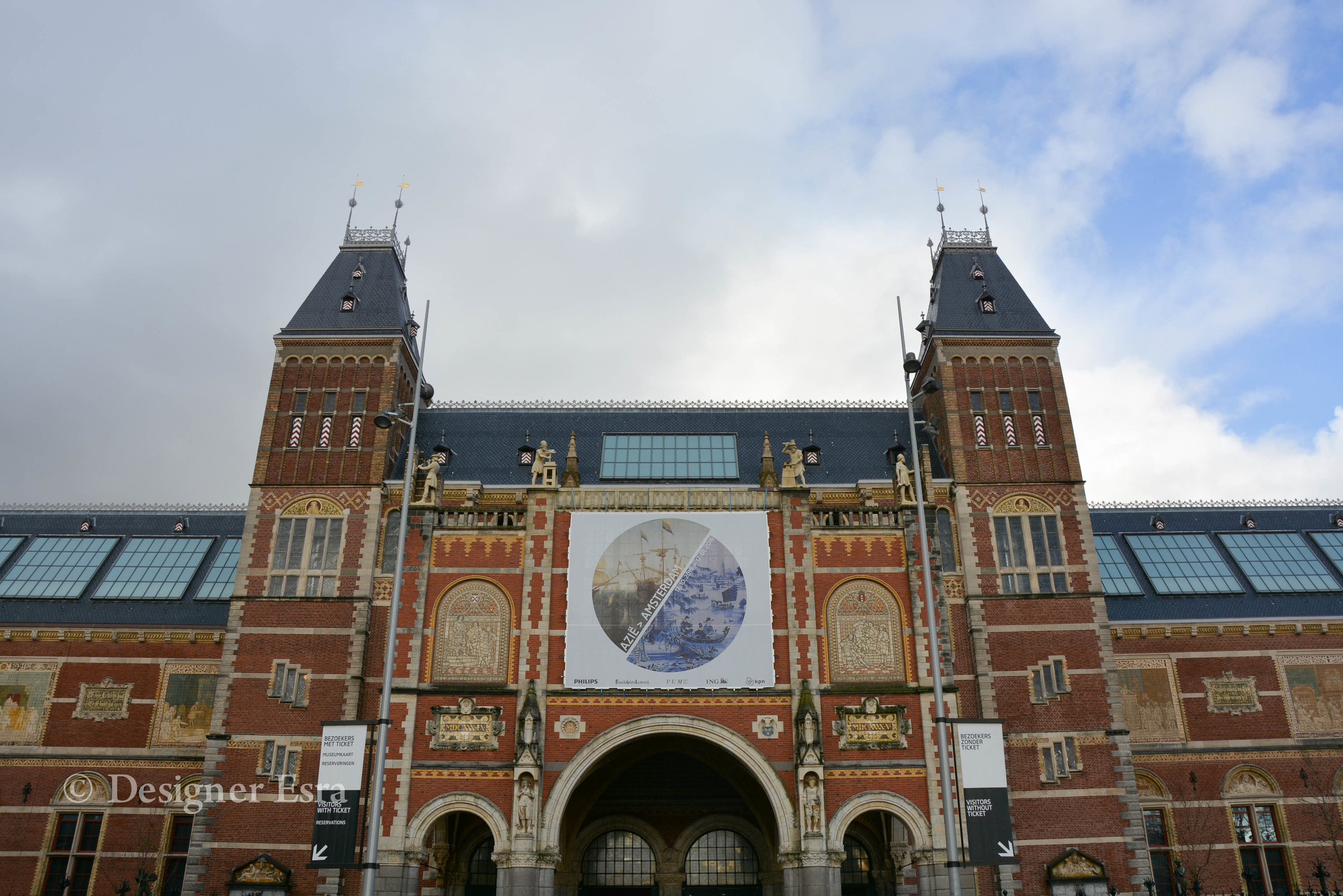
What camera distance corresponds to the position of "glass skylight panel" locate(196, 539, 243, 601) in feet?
138

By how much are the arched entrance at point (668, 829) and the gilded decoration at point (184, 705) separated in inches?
644

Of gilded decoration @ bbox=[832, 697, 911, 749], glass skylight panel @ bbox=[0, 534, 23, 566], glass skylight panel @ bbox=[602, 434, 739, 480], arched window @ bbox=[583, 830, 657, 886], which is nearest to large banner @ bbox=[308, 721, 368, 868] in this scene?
arched window @ bbox=[583, 830, 657, 886]

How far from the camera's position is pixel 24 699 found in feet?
126

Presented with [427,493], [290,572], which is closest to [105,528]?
[290,572]

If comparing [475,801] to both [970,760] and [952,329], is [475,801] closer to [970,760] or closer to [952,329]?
[970,760]

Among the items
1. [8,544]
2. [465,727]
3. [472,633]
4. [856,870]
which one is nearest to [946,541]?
[856,870]

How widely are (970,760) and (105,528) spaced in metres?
43.7

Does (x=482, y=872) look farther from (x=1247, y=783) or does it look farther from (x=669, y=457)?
(x=1247, y=783)

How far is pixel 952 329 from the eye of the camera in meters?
40.2

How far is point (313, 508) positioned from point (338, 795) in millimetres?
12913

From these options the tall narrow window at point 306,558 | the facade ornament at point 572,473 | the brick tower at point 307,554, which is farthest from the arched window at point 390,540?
the facade ornament at point 572,473

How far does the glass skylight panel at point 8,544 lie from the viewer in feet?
147

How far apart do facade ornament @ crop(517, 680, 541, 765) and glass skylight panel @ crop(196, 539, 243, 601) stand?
58.7 feet

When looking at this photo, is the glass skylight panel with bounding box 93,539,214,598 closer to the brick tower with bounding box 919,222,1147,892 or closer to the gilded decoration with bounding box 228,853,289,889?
the gilded decoration with bounding box 228,853,289,889
